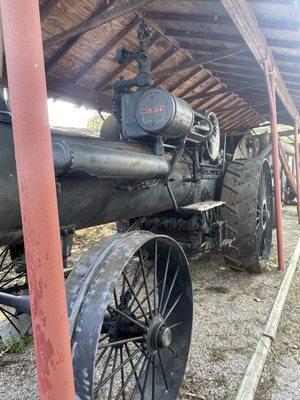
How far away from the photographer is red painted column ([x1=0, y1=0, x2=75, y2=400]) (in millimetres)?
1006

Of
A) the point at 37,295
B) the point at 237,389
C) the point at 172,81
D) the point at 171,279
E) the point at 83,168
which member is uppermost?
the point at 172,81

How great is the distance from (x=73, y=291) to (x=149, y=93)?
1771 mm

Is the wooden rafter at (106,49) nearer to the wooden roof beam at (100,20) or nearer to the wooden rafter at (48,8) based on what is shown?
the wooden roof beam at (100,20)

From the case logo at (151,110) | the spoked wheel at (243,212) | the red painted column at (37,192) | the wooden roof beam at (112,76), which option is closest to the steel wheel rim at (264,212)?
the spoked wheel at (243,212)

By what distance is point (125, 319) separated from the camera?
80.6 inches

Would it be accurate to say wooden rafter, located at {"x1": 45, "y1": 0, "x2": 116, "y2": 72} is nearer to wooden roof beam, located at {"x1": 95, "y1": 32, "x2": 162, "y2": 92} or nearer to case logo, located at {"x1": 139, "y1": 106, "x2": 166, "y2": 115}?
wooden roof beam, located at {"x1": 95, "y1": 32, "x2": 162, "y2": 92}

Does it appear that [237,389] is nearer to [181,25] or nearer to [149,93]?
[149,93]

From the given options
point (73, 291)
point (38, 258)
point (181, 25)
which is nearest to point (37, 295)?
point (38, 258)

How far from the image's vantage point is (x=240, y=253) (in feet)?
14.9

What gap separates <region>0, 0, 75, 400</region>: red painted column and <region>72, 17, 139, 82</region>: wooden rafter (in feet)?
10.2

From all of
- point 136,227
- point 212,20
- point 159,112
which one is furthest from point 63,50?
point 136,227

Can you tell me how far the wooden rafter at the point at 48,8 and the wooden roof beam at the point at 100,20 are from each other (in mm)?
215

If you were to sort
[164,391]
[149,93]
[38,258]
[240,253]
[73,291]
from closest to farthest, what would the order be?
[38,258], [73,291], [164,391], [149,93], [240,253]

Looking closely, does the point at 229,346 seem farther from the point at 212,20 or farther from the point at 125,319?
the point at 212,20
